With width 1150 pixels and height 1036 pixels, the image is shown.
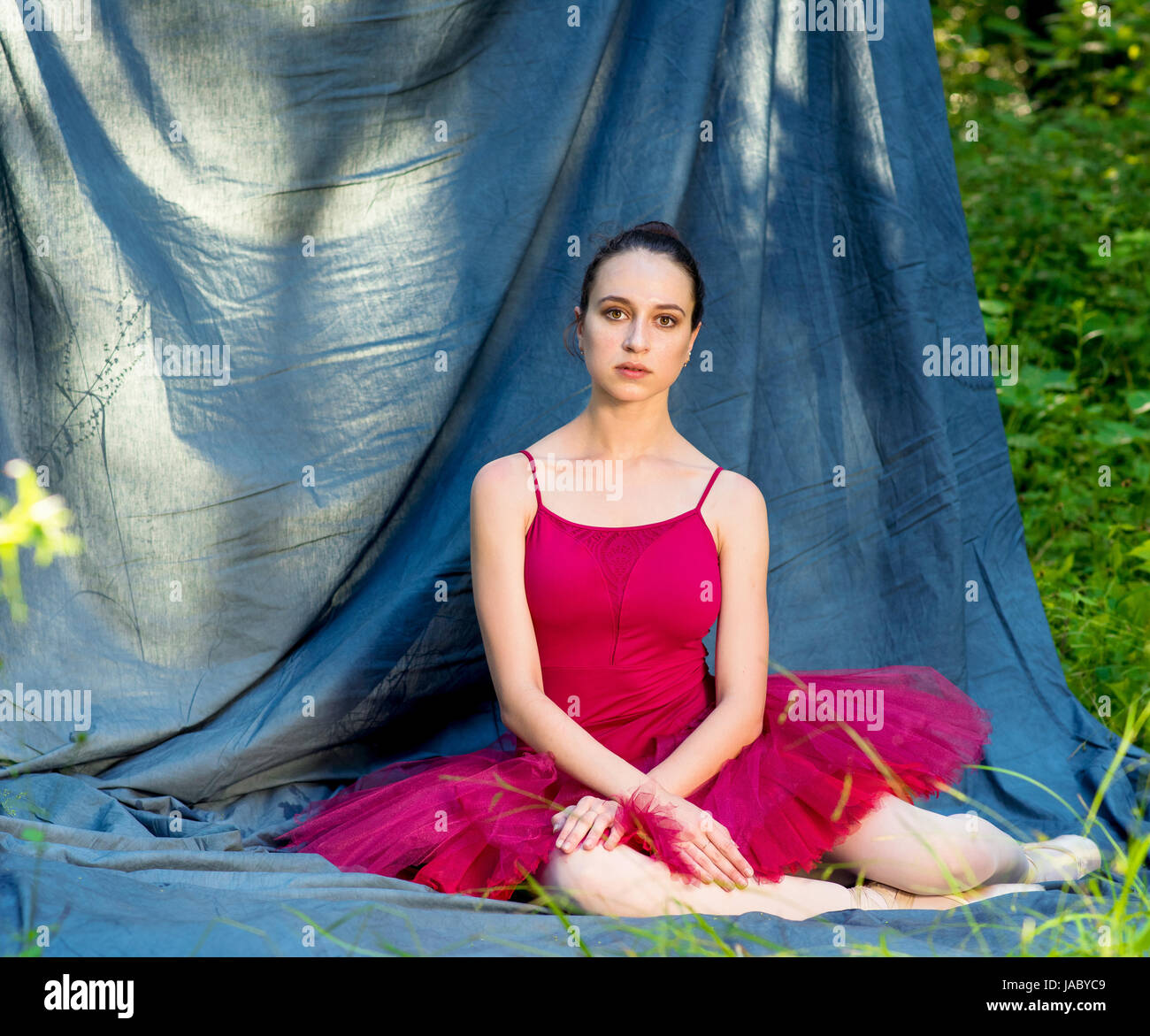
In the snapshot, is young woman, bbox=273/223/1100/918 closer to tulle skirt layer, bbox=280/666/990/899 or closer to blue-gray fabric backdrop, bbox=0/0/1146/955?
tulle skirt layer, bbox=280/666/990/899

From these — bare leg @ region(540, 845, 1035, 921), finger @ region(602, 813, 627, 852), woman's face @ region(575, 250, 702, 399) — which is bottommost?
bare leg @ region(540, 845, 1035, 921)

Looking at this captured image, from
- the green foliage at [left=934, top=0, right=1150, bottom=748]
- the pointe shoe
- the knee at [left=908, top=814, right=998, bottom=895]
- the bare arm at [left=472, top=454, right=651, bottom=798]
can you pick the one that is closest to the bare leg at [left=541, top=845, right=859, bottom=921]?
the bare arm at [left=472, top=454, right=651, bottom=798]

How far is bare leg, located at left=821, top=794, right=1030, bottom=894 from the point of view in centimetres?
206

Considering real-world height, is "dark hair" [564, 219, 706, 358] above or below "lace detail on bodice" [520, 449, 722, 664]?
above

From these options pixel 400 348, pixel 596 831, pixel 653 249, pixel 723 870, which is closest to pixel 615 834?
pixel 596 831

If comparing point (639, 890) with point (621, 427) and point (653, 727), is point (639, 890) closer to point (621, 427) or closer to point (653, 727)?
point (653, 727)

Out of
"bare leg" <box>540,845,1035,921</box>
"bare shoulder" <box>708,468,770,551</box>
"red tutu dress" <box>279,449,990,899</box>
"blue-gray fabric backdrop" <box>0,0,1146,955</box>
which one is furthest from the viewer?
"blue-gray fabric backdrop" <box>0,0,1146,955</box>

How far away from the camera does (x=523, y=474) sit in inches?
90.0

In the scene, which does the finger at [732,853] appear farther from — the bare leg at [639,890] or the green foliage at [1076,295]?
the green foliage at [1076,295]

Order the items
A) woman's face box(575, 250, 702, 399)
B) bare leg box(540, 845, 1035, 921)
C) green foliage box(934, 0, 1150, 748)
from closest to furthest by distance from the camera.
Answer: bare leg box(540, 845, 1035, 921) → woman's face box(575, 250, 702, 399) → green foliage box(934, 0, 1150, 748)

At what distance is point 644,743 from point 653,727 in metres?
0.04

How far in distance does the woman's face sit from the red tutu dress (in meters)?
0.26

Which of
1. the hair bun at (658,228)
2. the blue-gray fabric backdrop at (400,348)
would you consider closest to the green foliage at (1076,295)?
the blue-gray fabric backdrop at (400,348)

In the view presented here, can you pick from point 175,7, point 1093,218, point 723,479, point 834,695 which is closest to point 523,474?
point 723,479
